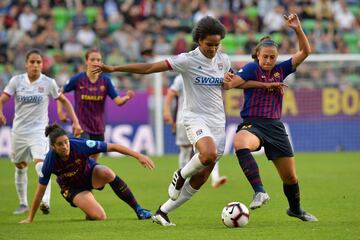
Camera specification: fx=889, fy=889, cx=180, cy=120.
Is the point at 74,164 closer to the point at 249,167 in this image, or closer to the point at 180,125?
the point at 249,167

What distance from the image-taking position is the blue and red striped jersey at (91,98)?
1403cm

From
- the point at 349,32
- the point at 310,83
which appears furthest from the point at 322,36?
the point at 310,83

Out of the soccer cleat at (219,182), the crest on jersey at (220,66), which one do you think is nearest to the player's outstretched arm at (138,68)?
the crest on jersey at (220,66)

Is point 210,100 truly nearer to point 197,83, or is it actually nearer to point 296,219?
point 197,83

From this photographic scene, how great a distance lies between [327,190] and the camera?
14992 millimetres

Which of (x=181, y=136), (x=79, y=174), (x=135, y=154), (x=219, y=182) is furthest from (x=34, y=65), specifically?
(x=219, y=182)

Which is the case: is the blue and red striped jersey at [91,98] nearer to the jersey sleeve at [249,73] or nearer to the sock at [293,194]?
the jersey sleeve at [249,73]

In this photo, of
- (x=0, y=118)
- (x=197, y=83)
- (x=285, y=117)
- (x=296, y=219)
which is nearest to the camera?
(x=197, y=83)

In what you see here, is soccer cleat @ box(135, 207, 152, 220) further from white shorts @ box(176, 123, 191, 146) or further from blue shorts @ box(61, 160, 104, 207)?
white shorts @ box(176, 123, 191, 146)

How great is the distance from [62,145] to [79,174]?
0.75 meters

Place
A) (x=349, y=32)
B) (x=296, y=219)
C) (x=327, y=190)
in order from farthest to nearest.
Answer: (x=349, y=32) → (x=327, y=190) → (x=296, y=219)

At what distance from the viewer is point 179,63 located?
1020 centimetres

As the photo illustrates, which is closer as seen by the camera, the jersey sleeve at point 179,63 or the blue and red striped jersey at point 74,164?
the jersey sleeve at point 179,63

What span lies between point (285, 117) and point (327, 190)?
9.16m
